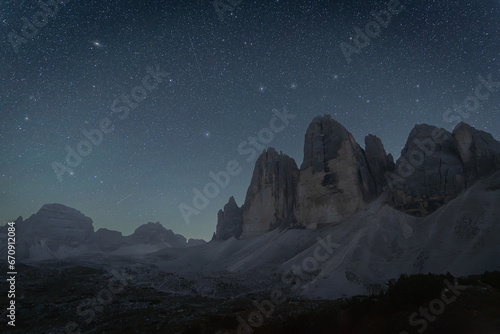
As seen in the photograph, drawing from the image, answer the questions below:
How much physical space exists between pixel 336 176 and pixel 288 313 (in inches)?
2094

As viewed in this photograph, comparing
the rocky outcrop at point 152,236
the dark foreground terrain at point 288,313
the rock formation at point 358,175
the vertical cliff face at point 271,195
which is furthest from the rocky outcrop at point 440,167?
the rocky outcrop at point 152,236

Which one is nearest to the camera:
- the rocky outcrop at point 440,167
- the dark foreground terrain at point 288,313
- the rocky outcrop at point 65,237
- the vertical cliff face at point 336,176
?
the dark foreground terrain at point 288,313

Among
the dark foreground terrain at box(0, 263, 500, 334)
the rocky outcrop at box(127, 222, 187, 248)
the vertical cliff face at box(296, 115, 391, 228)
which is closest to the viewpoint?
the dark foreground terrain at box(0, 263, 500, 334)

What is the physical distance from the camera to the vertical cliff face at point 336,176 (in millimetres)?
63219

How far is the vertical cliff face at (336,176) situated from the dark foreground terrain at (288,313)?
41.4 metres

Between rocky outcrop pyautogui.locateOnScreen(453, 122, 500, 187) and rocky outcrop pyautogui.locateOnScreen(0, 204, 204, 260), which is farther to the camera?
rocky outcrop pyautogui.locateOnScreen(0, 204, 204, 260)

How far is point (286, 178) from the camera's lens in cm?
9744

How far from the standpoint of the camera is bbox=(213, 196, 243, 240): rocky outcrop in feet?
396

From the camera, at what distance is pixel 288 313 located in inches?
736

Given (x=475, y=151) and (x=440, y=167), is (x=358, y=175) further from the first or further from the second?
(x=475, y=151)

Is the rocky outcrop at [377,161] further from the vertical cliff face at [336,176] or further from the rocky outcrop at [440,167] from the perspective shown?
the rocky outcrop at [440,167]

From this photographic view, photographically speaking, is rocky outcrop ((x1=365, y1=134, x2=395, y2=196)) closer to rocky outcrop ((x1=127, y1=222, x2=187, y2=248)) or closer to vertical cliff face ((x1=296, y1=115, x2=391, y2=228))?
vertical cliff face ((x1=296, y1=115, x2=391, y2=228))

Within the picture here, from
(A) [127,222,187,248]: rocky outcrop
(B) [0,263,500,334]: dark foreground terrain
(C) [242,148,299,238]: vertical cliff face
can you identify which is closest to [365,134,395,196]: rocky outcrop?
(C) [242,148,299,238]: vertical cliff face

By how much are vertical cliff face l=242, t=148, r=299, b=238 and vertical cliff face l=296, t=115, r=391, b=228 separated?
15802 millimetres
